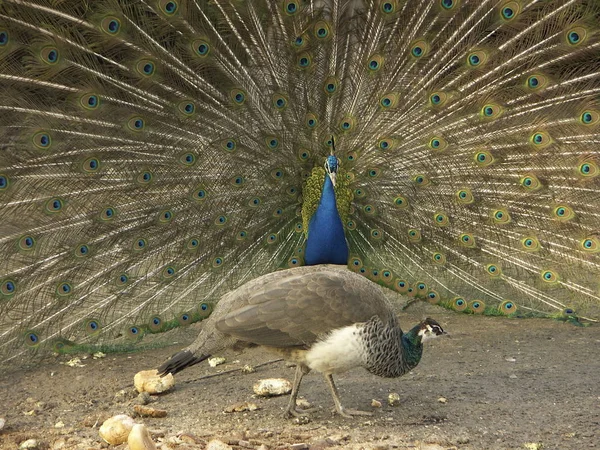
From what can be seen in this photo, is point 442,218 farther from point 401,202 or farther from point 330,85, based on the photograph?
point 330,85

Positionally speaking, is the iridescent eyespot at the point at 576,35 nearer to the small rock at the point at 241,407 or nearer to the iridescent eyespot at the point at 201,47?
the iridescent eyespot at the point at 201,47

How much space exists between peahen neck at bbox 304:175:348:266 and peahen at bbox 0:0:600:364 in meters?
0.01

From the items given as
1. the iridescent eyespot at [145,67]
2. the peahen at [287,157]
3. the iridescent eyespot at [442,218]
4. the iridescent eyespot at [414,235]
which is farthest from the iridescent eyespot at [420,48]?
the iridescent eyespot at [145,67]

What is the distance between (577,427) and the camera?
3.22 meters

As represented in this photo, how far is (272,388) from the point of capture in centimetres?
365

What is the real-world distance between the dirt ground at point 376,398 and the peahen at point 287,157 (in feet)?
0.79

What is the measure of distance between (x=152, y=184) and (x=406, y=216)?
1.67 meters

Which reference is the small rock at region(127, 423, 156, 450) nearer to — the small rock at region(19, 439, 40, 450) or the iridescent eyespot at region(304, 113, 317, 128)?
the small rock at region(19, 439, 40, 450)

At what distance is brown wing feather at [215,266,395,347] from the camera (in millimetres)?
3023

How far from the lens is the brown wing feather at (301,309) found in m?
3.02

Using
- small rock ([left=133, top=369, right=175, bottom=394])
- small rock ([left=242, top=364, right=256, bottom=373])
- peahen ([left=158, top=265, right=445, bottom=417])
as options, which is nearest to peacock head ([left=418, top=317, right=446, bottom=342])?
peahen ([left=158, top=265, right=445, bottom=417])

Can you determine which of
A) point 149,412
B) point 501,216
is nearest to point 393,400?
point 149,412

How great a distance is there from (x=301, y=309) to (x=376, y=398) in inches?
35.1

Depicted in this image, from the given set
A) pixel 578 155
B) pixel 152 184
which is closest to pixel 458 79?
pixel 578 155
